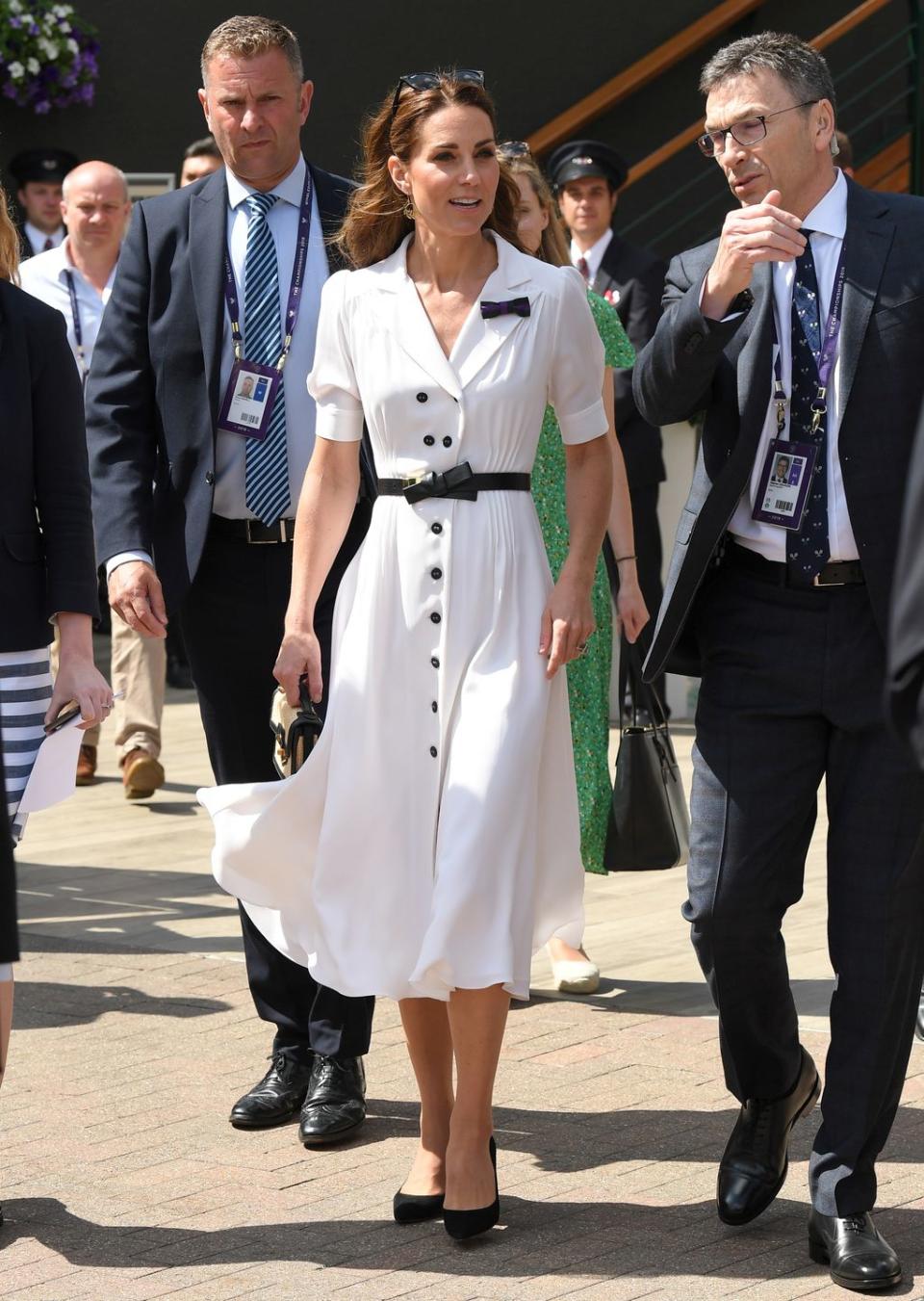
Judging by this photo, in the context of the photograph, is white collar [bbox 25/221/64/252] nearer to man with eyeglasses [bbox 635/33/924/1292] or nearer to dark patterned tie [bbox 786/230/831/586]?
man with eyeglasses [bbox 635/33/924/1292]

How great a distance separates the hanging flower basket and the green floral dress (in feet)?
27.9

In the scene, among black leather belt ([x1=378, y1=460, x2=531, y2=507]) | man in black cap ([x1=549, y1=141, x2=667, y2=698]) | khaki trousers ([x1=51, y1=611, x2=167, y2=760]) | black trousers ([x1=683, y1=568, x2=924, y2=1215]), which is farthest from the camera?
khaki trousers ([x1=51, y1=611, x2=167, y2=760])

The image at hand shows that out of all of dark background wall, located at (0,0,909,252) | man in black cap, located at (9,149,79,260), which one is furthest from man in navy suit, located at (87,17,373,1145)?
dark background wall, located at (0,0,909,252)

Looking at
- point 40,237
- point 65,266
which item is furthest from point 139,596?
point 40,237

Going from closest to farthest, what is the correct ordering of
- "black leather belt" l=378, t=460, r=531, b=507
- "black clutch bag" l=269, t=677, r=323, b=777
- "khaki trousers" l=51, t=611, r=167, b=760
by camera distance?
1. "black leather belt" l=378, t=460, r=531, b=507
2. "black clutch bag" l=269, t=677, r=323, b=777
3. "khaki trousers" l=51, t=611, r=167, b=760

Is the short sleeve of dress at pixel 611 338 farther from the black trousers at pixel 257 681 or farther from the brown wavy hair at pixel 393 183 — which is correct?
the brown wavy hair at pixel 393 183

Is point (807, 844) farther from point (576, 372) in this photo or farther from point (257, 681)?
point (257, 681)

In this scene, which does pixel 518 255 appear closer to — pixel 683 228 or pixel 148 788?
pixel 148 788

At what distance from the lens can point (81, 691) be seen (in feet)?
13.9

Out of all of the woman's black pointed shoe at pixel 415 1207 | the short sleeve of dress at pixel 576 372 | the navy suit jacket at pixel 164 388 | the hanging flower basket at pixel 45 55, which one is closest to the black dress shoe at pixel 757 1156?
the woman's black pointed shoe at pixel 415 1207

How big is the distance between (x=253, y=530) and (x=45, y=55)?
9.59 meters

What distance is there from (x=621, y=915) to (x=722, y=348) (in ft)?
11.1

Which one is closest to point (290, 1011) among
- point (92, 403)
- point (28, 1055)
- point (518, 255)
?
point (28, 1055)

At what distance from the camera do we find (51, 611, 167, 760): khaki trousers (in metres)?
9.20
